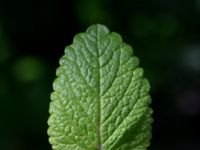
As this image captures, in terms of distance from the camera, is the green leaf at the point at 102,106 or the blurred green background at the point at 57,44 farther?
the blurred green background at the point at 57,44

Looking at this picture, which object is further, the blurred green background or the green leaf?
the blurred green background

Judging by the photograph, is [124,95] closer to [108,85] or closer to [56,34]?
[108,85]

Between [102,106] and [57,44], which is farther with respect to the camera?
[57,44]
